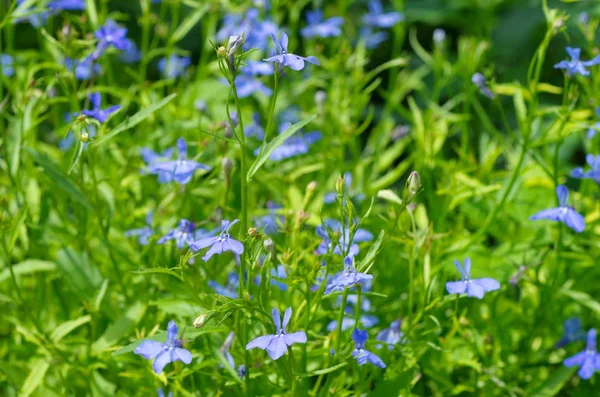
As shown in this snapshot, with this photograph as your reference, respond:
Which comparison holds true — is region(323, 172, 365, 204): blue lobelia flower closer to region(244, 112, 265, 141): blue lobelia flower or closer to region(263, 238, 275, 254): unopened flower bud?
region(244, 112, 265, 141): blue lobelia flower

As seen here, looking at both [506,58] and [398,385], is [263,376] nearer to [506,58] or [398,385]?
[398,385]

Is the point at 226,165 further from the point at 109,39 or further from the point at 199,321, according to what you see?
the point at 109,39

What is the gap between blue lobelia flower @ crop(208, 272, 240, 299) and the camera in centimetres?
178

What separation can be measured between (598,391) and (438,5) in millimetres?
2164

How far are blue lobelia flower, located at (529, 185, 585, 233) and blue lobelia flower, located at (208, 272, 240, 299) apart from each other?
649 mm

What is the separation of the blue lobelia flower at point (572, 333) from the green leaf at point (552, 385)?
4.2 inches

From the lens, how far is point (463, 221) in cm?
238

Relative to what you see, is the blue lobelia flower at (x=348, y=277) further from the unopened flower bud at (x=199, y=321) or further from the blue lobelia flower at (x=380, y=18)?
the blue lobelia flower at (x=380, y=18)

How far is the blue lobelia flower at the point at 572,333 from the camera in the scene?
6.59 ft

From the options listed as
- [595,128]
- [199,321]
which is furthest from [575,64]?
[199,321]

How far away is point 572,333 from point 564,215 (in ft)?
1.29

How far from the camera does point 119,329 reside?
1.80m

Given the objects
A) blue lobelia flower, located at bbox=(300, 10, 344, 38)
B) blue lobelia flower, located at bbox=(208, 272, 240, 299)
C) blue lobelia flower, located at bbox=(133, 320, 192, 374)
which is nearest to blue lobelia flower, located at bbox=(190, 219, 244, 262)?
blue lobelia flower, located at bbox=(133, 320, 192, 374)

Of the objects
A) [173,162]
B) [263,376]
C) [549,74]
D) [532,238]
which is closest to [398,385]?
[263,376]
